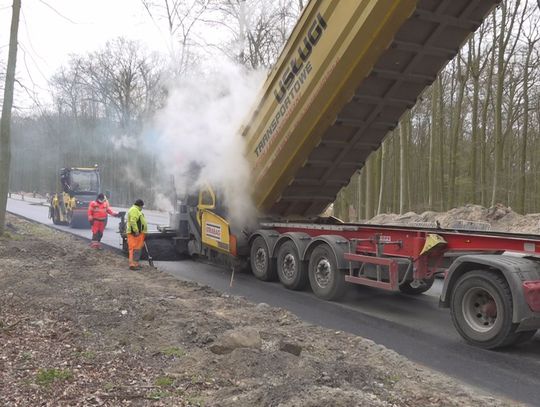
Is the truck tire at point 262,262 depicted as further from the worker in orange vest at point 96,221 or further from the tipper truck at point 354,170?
the worker in orange vest at point 96,221

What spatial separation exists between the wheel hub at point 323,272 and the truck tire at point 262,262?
133 cm

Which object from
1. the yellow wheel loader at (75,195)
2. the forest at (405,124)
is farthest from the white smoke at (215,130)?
the yellow wheel loader at (75,195)

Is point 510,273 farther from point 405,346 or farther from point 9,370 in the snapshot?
point 9,370

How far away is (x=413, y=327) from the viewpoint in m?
6.25

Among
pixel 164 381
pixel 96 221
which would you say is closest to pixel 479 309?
pixel 164 381

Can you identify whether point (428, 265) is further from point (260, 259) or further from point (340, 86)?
point (260, 259)

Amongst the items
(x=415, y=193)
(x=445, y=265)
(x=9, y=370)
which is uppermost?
(x=415, y=193)

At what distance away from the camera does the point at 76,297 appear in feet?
22.3

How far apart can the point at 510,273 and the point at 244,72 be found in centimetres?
634

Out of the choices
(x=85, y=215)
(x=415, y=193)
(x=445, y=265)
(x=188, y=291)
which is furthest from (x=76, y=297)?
(x=415, y=193)

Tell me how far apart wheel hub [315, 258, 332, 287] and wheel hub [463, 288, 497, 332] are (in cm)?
245

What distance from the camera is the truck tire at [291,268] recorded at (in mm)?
8273

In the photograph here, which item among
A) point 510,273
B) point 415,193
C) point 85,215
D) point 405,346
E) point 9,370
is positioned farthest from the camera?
point 415,193

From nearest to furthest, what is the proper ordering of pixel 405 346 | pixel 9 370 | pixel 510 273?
pixel 9 370, pixel 510 273, pixel 405 346
